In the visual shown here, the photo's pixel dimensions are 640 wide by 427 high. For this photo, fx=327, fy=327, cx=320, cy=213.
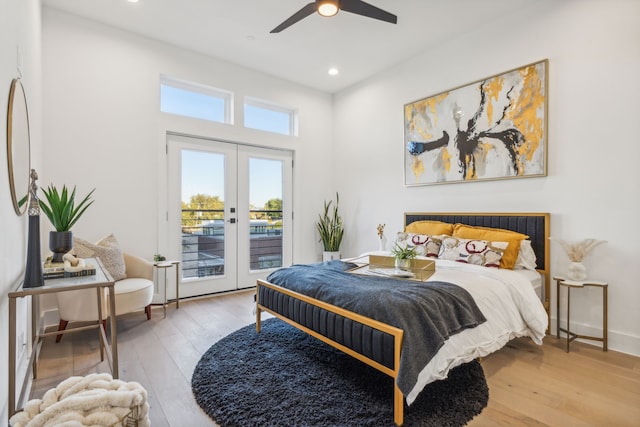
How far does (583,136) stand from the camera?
2.92 m

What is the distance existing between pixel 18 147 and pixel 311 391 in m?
2.25

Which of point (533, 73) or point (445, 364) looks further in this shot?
point (533, 73)

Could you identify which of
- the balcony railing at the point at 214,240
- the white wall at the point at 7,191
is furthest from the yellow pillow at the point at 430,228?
the white wall at the point at 7,191

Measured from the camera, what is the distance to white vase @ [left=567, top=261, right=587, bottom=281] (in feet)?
9.18

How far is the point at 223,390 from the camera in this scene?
6.72 feet

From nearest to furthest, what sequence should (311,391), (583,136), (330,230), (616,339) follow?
(311,391) < (616,339) < (583,136) < (330,230)

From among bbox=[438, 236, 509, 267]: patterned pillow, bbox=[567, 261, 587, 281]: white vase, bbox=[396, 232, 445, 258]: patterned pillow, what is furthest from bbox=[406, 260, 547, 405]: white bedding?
bbox=[396, 232, 445, 258]: patterned pillow

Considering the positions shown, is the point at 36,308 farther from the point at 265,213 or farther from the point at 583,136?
the point at 583,136

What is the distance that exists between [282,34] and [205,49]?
1.08 m

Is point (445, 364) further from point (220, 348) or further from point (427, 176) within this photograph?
point (427, 176)

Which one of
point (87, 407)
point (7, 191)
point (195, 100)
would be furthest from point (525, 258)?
point (195, 100)

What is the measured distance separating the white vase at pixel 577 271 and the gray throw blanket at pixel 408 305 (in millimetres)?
1263

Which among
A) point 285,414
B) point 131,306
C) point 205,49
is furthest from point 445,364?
point 205,49

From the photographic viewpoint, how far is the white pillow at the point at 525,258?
3049mm
